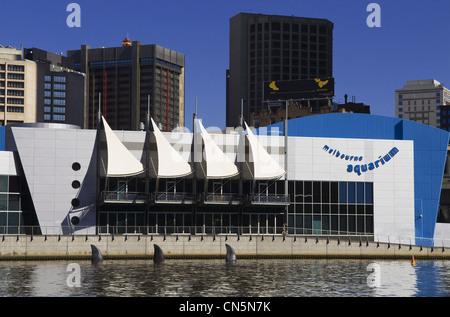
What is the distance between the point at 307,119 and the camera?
100625mm

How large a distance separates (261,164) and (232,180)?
4476 mm

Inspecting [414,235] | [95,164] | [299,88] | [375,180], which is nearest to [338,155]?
[375,180]

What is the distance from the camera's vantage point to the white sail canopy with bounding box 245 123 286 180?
90812mm

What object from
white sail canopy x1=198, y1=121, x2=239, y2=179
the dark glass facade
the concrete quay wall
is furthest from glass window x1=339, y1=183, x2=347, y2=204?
white sail canopy x1=198, y1=121, x2=239, y2=179

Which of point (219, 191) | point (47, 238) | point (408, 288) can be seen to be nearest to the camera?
point (408, 288)

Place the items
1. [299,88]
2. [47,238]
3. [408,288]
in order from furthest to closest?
[299,88] → [47,238] → [408,288]

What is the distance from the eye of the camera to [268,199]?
305 ft

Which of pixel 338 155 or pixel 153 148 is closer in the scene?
pixel 153 148

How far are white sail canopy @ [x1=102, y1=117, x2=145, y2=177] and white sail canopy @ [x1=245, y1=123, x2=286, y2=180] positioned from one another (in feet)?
44.5

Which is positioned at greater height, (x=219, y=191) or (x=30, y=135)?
(x=30, y=135)

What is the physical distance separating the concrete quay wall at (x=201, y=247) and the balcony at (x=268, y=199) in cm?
766

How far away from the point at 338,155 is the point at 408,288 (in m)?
40.9

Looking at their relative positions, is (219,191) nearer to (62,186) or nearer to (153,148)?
(153,148)

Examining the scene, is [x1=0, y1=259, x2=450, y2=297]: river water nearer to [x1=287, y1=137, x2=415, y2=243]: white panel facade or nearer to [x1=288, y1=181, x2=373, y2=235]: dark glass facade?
[x1=288, y1=181, x2=373, y2=235]: dark glass facade
